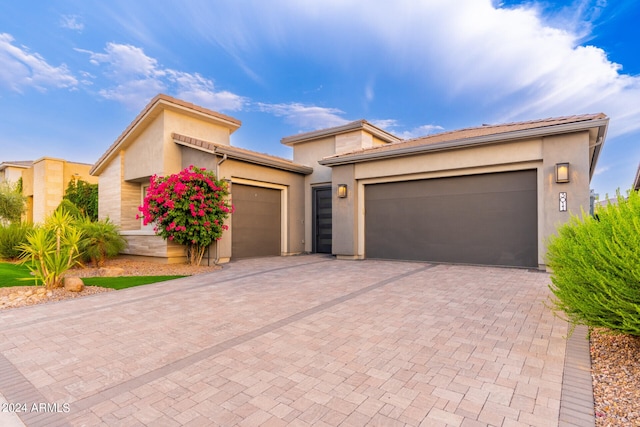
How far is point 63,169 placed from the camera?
62.1 ft

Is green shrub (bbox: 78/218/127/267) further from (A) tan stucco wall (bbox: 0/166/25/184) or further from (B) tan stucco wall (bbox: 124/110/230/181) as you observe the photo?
(A) tan stucco wall (bbox: 0/166/25/184)

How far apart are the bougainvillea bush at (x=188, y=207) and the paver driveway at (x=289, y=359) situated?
3.55m

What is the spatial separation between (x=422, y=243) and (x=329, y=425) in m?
8.70

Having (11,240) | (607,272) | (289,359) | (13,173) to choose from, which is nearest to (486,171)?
(607,272)

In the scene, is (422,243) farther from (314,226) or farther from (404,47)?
(404,47)

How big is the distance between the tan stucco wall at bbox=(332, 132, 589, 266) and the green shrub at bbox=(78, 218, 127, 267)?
24.7ft

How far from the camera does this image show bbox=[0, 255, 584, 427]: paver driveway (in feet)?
7.52

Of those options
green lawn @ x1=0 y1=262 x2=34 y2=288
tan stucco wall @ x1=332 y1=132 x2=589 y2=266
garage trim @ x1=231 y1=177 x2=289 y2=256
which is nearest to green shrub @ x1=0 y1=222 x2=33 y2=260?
green lawn @ x1=0 y1=262 x2=34 y2=288

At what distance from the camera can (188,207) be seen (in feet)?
30.4

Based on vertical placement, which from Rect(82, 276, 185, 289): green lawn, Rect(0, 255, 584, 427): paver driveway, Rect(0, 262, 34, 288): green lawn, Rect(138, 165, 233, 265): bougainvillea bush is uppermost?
Rect(138, 165, 233, 265): bougainvillea bush

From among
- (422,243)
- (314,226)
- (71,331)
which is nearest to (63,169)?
(314,226)

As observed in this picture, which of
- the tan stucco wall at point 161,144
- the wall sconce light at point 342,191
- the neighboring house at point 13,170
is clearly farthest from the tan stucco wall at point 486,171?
the neighboring house at point 13,170

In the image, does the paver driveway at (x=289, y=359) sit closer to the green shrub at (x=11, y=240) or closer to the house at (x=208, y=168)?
the house at (x=208, y=168)

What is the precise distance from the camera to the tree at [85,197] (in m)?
16.7
